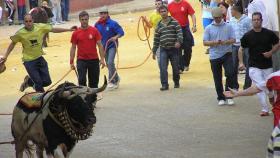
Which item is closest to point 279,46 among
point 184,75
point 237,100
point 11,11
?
point 237,100

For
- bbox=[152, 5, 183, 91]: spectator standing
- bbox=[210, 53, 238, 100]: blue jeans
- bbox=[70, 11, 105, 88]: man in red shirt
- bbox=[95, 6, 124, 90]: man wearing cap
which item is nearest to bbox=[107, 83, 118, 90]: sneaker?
bbox=[95, 6, 124, 90]: man wearing cap

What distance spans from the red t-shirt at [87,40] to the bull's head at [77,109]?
236 inches

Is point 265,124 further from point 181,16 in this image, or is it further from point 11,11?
point 11,11

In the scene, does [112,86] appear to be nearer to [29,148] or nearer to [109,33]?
[109,33]

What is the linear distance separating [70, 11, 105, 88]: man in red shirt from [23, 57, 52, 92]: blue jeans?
0.88 metres

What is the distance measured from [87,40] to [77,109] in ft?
20.3

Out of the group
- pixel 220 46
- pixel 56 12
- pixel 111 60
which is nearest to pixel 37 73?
pixel 111 60

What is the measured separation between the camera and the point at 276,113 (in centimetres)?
845

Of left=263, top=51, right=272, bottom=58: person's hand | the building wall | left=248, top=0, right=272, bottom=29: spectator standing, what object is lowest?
the building wall

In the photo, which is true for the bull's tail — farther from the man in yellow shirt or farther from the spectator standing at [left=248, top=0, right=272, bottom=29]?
Result: the spectator standing at [left=248, top=0, right=272, bottom=29]

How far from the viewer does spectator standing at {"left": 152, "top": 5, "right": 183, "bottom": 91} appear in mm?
16406

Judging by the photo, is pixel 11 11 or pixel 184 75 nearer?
pixel 184 75

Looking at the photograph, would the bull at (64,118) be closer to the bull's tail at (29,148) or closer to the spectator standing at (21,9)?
the bull's tail at (29,148)

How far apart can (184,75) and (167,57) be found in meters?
2.02
